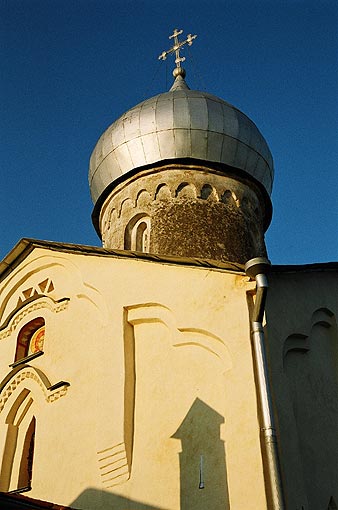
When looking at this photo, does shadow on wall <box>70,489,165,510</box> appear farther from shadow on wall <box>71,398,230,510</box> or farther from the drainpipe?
the drainpipe

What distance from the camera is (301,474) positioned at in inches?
205

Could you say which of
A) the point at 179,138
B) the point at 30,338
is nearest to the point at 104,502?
the point at 30,338

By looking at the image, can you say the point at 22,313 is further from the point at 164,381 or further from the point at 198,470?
the point at 198,470

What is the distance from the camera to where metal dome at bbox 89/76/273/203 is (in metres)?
9.67

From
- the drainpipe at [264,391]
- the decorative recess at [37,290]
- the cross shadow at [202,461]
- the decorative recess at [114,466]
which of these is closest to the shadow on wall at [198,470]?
the cross shadow at [202,461]

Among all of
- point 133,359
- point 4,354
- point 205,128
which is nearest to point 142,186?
point 205,128

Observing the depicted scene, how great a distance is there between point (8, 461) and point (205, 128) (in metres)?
5.21

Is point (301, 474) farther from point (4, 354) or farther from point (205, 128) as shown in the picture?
point (205, 128)

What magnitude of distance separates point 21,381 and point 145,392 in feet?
5.73

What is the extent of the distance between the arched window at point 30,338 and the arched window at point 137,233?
232 centimetres

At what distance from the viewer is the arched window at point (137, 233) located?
9.56 metres

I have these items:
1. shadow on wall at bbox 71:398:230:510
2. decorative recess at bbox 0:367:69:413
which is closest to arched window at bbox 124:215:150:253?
decorative recess at bbox 0:367:69:413

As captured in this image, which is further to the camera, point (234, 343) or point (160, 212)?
point (160, 212)

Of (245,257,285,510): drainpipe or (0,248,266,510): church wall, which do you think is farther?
(0,248,266,510): church wall
